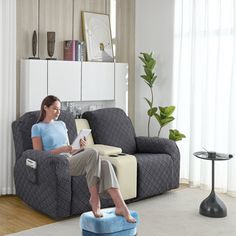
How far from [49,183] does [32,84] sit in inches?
52.3

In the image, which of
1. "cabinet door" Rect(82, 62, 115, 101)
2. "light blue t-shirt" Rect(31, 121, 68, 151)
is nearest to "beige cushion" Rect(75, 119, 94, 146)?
"cabinet door" Rect(82, 62, 115, 101)

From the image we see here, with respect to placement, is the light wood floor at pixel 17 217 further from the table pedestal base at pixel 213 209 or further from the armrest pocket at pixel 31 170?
the table pedestal base at pixel 213 209

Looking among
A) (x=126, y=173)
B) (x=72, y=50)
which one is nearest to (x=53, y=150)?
(x=126, y=173)

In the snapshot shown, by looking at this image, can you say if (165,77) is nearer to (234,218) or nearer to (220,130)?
(220,130)

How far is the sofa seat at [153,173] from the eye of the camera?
493cm

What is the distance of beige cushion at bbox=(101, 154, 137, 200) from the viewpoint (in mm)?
4684

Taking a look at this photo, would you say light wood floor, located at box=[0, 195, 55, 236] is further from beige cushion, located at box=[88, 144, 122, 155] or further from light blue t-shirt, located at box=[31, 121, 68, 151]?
beige cushion, located at box=[88, 144, 122, 155]

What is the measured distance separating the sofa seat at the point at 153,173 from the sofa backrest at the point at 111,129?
0.32m

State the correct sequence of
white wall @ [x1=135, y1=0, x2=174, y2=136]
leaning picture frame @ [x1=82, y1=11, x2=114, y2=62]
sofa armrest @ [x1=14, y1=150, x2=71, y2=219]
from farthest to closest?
1. white wall @ [x1=135, y1=0, x2=174, y2=136]
2. leaning picture frame @ [x1=82, y1=11, x2=114, y2=62]
3. sofa armrest @ [x1=14, y1=150, x2=71, y2=219]

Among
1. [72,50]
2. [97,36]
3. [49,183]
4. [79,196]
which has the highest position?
[97,36]

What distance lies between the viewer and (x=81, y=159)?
4000mm

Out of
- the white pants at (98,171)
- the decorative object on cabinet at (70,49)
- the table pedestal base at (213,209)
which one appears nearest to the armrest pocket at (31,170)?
the white pants at (98,171)

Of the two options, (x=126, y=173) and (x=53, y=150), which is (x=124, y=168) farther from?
(x=53, y=150)

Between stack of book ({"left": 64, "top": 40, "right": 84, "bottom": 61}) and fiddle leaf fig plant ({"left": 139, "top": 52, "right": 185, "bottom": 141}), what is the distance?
35.8 inches
